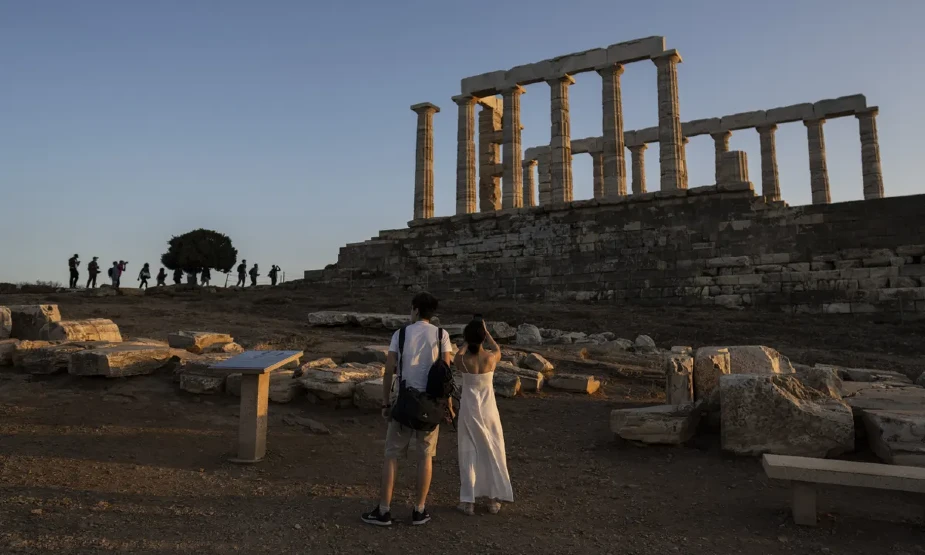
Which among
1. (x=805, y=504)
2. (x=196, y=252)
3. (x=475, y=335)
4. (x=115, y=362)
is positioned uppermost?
(x=196, y=252)

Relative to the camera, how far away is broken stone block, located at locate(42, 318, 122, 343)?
1005cm

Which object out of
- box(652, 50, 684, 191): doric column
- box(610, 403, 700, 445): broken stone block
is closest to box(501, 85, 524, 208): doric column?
box(652, 50, 684, 191): doric column

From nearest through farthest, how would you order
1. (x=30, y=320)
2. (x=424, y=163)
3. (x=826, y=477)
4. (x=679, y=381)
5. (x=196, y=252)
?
(x=826, y=477), (x=679, y=381), (x=30, y=320), (x=424, y=163), (x=196, y=252)

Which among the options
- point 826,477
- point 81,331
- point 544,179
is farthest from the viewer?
point 544,179

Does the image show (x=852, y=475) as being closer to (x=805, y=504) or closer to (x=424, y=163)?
(x=805, y=504)

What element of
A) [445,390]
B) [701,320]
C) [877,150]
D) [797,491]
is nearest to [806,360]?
[701,320]

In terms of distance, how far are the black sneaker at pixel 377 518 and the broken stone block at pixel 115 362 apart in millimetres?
5458

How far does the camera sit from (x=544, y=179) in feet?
98.3

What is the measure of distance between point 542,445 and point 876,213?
13921mm

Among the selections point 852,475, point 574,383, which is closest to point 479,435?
point 852,475

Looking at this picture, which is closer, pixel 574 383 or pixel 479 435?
pixel 479 435

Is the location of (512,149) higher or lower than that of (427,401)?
higher

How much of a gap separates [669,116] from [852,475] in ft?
66.0

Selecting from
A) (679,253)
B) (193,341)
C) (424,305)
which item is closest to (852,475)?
(424,305)
